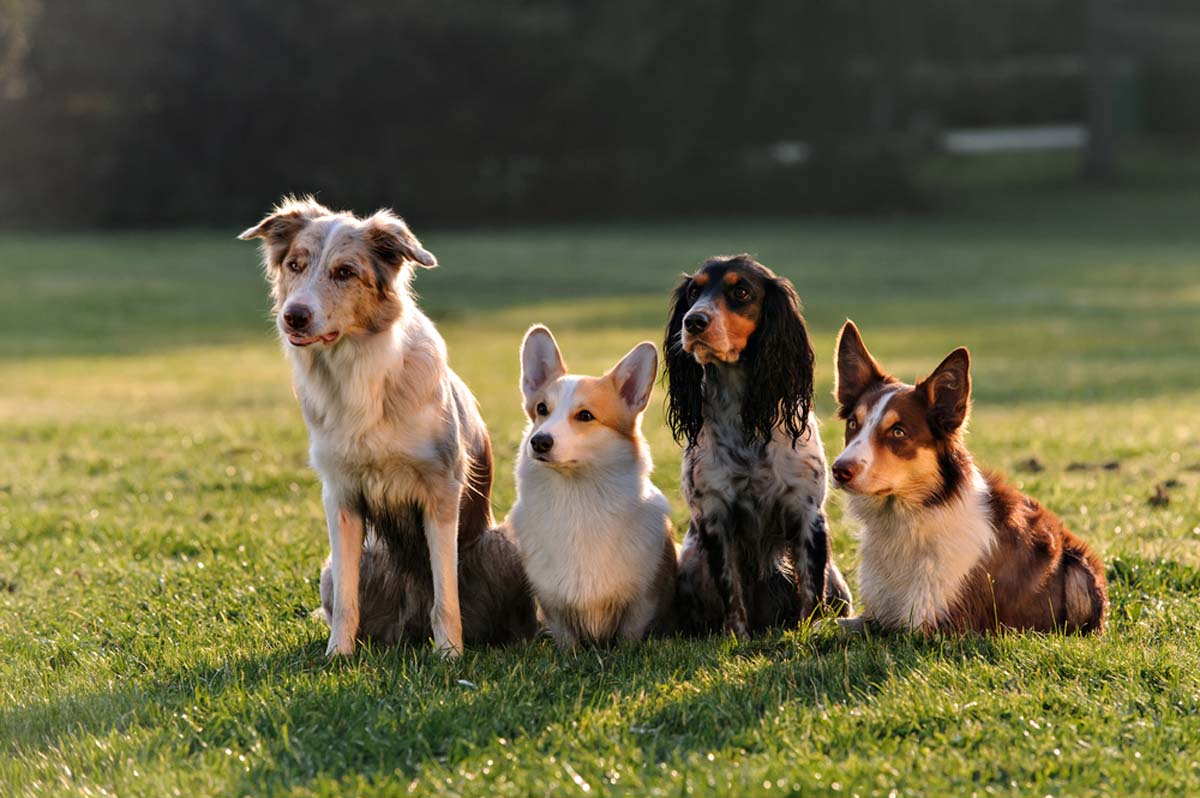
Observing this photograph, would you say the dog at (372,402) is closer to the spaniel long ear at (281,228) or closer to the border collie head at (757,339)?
the spaniel long ear at (281,228)

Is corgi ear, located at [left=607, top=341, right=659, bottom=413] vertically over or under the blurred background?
under

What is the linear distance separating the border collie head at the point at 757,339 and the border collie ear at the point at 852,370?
8.5 inches

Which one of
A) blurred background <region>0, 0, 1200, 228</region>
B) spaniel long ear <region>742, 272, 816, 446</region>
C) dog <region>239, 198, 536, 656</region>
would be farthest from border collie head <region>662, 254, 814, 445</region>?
blurred background <region>0, 0, 1200, 228</region>

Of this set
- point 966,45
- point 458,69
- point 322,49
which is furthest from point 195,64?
point 966,45

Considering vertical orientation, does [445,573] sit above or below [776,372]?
below

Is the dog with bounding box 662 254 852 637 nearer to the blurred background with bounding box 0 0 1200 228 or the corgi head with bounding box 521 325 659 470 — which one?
the corgi head with bounding box 521 325 659 470

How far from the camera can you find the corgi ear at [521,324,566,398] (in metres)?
6.35

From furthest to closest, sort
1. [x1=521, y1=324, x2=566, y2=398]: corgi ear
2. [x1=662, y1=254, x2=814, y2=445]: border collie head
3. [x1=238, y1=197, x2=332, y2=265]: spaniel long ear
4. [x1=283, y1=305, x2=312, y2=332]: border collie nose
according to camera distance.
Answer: [x1=521, y1=324, x2=566, y2=398]: corgi ear
[x1=662, y1=254, x2=814, y2=445]: border collie head
[x1=238, y1=197, x2=332, y2=265]: spaniel long ear
[x1=283, y1=305, x2=312, y2=332]: border collie nose

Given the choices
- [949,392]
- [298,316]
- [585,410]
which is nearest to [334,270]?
[298,316]

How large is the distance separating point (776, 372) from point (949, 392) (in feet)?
2.51

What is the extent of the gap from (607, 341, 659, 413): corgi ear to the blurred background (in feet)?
128

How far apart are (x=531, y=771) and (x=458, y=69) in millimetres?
44073

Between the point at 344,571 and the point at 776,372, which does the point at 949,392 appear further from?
the point at 344,571

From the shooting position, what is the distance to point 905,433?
586 centimetres
